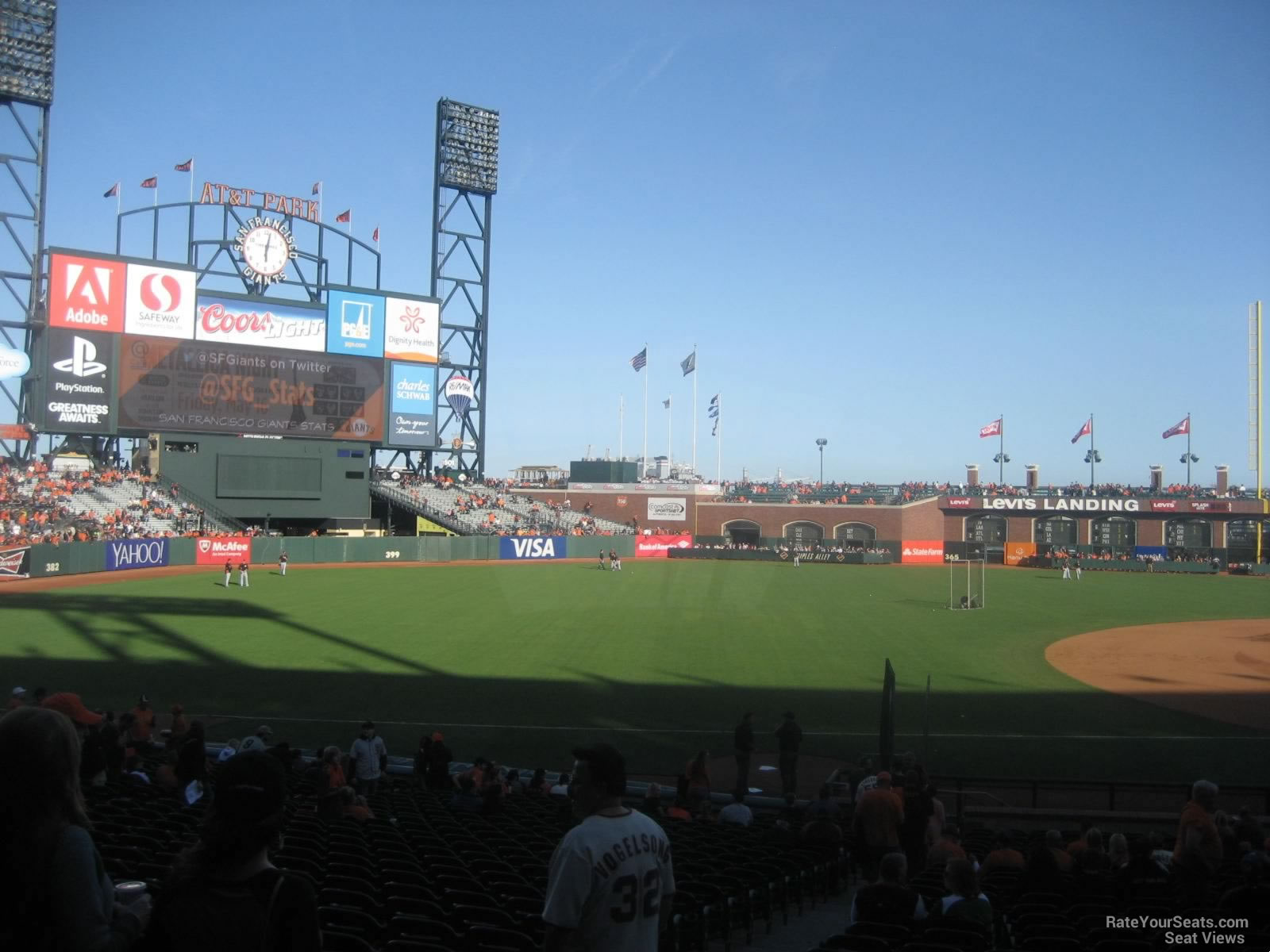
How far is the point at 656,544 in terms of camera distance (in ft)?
230

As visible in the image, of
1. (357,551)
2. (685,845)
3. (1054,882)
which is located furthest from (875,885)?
(357,551)

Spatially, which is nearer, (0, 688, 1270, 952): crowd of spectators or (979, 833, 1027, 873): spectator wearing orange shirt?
(0, 688, 1270, 952): crowd of spectators

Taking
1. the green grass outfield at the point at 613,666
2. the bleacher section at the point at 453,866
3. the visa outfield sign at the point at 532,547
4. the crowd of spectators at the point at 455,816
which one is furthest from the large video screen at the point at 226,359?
the bleacher section at the point at 453,866

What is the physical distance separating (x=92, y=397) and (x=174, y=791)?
44.4 metres

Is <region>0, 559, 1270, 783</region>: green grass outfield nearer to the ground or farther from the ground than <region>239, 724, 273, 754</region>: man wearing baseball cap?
nearer to the ground

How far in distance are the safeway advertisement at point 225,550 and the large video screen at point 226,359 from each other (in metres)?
6.77

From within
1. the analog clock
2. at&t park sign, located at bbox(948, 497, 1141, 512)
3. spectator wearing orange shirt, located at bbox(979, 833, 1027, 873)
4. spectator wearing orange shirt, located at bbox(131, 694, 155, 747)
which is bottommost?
spectator wearing orange shirt, located at bbox(131, 694, 155, 747)

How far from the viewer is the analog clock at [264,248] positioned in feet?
181

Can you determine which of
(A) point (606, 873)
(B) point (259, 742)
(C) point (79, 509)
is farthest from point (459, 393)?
(A) point (606, 873)

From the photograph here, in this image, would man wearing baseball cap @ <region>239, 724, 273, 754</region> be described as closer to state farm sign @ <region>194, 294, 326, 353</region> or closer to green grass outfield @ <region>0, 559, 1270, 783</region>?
green grass outfield @ <region>0, 559, 1270, 783</region>

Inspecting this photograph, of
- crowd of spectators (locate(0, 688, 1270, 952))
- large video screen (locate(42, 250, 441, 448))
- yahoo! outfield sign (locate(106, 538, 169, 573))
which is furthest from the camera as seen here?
large video screen (locate(42, 250, 441, 448))

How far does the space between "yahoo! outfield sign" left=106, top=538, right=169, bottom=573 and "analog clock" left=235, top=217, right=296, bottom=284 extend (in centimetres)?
1754

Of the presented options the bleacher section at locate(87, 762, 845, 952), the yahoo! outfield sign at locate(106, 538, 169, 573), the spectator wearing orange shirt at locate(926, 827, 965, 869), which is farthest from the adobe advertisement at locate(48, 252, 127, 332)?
the spectator wearing orange shirt at locate(926, 827, 965, 869)

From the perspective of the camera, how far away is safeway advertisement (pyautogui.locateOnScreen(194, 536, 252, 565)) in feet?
159
